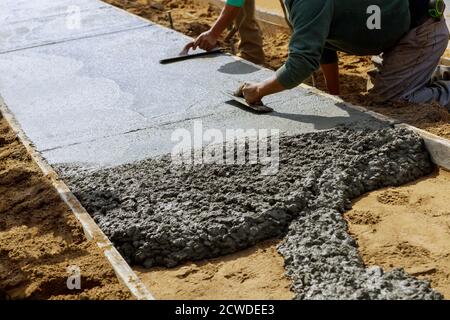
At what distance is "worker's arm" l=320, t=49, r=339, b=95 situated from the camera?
18.2 ft

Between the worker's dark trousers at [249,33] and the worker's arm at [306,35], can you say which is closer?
the worker's arm at [306,35]

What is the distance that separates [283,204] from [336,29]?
1647mm

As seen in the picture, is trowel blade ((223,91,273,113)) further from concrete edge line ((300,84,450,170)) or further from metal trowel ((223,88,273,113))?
concrete edge line ((300,84,450,170))

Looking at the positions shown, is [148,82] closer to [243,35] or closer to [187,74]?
[187,74]

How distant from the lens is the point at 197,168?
407cm

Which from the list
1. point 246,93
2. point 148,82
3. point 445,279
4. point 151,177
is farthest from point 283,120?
point 445,279

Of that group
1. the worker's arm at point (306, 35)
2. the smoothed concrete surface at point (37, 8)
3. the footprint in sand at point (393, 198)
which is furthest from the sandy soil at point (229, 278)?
the smoothed concrete surface at point (37, 8)

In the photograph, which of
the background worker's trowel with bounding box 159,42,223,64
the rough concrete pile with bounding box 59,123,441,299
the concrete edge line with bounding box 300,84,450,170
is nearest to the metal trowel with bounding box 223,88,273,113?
the rough concrete pile with bounding box 59,123,441,299

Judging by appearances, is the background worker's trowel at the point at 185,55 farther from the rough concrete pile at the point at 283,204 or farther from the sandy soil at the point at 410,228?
the sandy soil at the point at 410,228

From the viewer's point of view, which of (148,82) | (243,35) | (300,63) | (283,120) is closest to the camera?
(300,63)

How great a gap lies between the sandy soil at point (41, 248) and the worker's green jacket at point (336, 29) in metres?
1.69

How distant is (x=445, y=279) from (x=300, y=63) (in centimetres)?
184

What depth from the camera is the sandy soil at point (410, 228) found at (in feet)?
10.4

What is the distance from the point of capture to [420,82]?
5188mm
